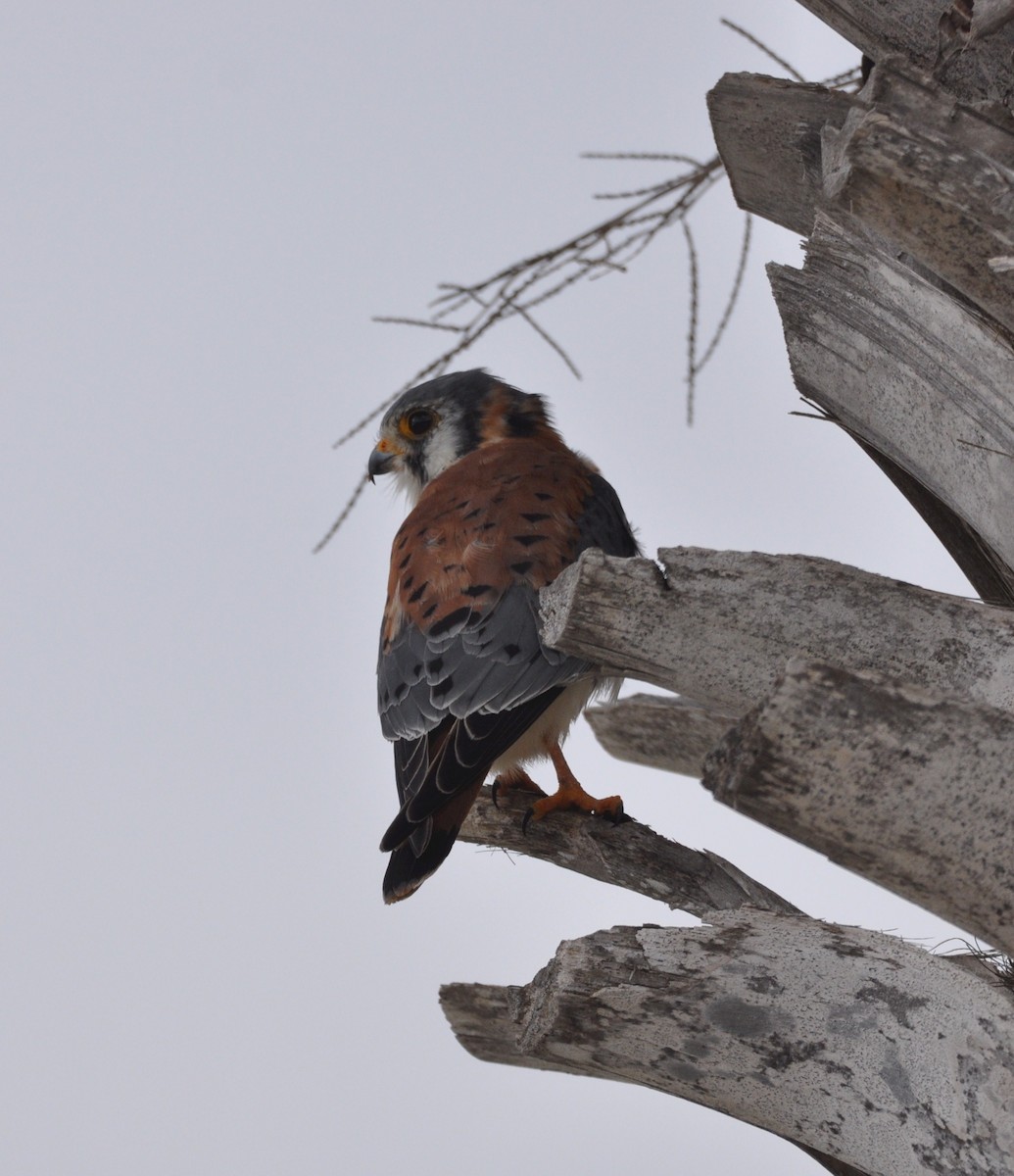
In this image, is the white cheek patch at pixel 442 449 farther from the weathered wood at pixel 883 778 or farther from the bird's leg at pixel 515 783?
the weathered wood at pixel 883 778

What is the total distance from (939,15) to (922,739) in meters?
1.23

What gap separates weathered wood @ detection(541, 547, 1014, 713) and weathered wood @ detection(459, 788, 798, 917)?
0.51 m

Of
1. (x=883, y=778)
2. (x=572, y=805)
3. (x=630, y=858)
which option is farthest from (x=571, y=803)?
(x=883, y=778)

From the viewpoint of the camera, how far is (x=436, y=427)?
3.60 meters

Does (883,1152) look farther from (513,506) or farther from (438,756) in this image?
(513,506)

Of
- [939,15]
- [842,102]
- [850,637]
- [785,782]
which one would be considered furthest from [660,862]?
[939,15]

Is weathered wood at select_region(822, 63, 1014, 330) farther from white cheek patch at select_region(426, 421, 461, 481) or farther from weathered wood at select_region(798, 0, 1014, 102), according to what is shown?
white cheek patch at select_region(426, 421, 461, 481)

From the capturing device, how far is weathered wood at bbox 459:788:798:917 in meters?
2.26

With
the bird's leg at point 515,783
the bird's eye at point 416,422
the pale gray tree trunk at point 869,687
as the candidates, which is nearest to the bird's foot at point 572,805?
the bird's leg at point 515,783

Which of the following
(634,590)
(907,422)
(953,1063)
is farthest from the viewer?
(907,422)

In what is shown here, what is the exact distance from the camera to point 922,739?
4.60ft

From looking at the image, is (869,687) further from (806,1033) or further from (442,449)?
(442,449)

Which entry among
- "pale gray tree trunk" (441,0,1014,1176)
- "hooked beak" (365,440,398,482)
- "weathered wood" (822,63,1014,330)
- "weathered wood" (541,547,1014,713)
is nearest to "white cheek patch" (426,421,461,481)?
"hooked beak" (365,440,398,482)

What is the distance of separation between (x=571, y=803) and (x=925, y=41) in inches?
58.6
